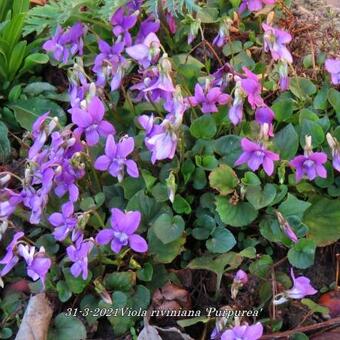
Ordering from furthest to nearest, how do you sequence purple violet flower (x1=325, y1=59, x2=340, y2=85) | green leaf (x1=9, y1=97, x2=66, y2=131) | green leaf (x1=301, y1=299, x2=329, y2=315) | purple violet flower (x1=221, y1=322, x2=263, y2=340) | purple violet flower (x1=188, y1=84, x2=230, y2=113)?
green leaf (x1=9, y1=97, x2=66, y2=131) → purple violet flower (x1=325, y1=59, x2=340, y2=85) → purple violet flower (x1=188, y1=84, x2=230, y2=113) → green leaf (x1=301, y1=299, x2=329, y2=315) → purple violet flower (x1=221, y1=322, x2=263, y2=340)

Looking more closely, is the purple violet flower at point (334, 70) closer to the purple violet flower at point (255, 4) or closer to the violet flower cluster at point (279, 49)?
the violet flower cluster at point (279, 49)

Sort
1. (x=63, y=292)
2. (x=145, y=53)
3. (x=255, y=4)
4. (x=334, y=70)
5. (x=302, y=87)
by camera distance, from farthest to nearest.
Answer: (x=255, y=4) → (x=302, y=87) → (x=334, y=70) → (x=145, y=53) → (x=63, y=292)

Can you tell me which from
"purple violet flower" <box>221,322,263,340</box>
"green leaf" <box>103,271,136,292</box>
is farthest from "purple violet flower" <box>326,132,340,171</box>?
"green leaf" <box>103,271,136,292</box>

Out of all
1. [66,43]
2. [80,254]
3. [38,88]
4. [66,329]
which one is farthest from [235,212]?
[38,88]

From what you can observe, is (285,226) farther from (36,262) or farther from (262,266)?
(36,262)

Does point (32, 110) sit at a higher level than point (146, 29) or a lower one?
lower

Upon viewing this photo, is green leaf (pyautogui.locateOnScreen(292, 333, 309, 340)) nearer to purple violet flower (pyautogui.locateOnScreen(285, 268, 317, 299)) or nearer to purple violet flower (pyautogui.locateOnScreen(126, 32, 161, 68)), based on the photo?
purple violet flower (pyautogui.locateOnScreen(285, 268, 317, 299))

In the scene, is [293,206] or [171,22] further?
[171,22]

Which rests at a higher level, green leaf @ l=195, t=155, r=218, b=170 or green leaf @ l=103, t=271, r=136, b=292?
green leaf @ l=195, t=155, r=218, b=170
